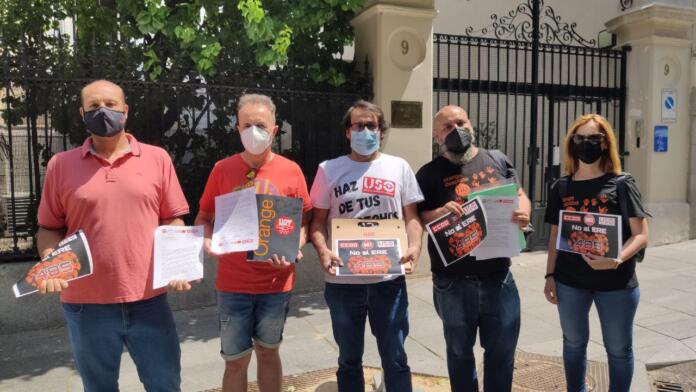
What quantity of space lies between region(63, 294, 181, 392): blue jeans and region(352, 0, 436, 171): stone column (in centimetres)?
445

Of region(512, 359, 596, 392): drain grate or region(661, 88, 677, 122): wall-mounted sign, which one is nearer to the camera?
region(512, 359, 596, 392): drain grate

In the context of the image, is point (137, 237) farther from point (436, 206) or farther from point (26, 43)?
point (26, 43)

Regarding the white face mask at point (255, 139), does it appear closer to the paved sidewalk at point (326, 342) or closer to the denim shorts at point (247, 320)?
the denim shorts at point (247, 320)

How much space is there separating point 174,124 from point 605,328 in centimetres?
507

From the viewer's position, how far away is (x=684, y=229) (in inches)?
358

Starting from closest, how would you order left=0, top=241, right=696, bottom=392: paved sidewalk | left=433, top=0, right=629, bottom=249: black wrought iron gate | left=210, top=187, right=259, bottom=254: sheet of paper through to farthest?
left=210, top=187, right=259, bottom=254: sheet of paper, left=0, top=241, right=696, bottom=392: paved sidewalk, left=433, top=0, right=629, bottom=249: black wrought iron gate

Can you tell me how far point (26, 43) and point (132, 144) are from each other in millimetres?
3725

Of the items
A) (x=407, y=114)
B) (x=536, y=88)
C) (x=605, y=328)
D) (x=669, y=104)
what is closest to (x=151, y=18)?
(x=407, y=114)

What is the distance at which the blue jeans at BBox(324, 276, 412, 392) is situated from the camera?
305 cm

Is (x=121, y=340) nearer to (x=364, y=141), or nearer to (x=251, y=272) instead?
(x=251, y=272)

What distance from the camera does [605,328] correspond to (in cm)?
311

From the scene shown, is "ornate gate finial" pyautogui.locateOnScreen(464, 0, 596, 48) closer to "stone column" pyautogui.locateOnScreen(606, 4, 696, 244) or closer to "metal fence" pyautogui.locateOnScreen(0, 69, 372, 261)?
"stone column" pyautogui.locateOnScreen(606, 4, 696, 244)

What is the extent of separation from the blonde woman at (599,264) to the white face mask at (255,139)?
5.87 ft

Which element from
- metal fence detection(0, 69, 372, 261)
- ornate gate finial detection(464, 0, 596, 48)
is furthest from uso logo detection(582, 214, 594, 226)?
ornate gate finial detection(464, 0, 596, 48)
